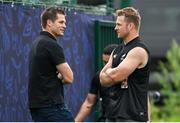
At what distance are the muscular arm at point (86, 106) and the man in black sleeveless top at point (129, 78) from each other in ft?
5.94

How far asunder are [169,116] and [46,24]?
3.44 m

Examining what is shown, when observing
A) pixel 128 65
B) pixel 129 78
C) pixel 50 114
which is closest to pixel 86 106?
pixel 50 114

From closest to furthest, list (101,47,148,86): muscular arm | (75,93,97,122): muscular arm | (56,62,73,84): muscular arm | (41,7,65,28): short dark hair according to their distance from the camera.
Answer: (101,47,148,86): muscular arm
(56,62,73,84): muscular arm
(41,7,65,28): short dark hair
(75,93,97,122): muscular arm

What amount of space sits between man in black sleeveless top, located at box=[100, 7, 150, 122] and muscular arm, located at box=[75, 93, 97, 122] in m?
1.81

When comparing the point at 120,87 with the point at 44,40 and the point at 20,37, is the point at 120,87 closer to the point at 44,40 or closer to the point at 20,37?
the point at 44,40

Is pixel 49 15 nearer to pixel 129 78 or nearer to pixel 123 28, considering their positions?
pixel 123 28

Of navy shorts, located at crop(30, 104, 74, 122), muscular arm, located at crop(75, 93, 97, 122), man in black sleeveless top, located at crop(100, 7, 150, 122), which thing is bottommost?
muscular arm, located at crop(75, 93, 97, 122)

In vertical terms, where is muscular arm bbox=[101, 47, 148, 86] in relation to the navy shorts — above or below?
above

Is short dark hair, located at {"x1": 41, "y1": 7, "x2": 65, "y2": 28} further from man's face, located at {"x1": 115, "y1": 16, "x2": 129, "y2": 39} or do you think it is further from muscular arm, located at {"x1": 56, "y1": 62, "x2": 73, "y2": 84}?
man's face, located at {"x1": 115, "y1": 16, "x2": 129, "y2": 39}

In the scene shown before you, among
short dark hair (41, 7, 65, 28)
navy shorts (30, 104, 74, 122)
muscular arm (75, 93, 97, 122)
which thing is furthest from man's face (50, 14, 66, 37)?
muscular arm (75, 93, 97, 122)

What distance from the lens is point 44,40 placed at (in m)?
7.43

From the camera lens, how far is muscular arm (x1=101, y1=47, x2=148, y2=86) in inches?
284

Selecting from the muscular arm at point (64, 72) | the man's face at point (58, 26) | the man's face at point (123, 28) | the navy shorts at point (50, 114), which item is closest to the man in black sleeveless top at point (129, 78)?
the man's face at point (123, 28)

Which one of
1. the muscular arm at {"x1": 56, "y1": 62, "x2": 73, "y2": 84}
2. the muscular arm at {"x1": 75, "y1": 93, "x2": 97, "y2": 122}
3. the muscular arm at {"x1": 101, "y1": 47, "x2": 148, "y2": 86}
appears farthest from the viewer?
the muscular arm at {"x1": 75, "y1": 93, "x2": 97, "y2": 122}
